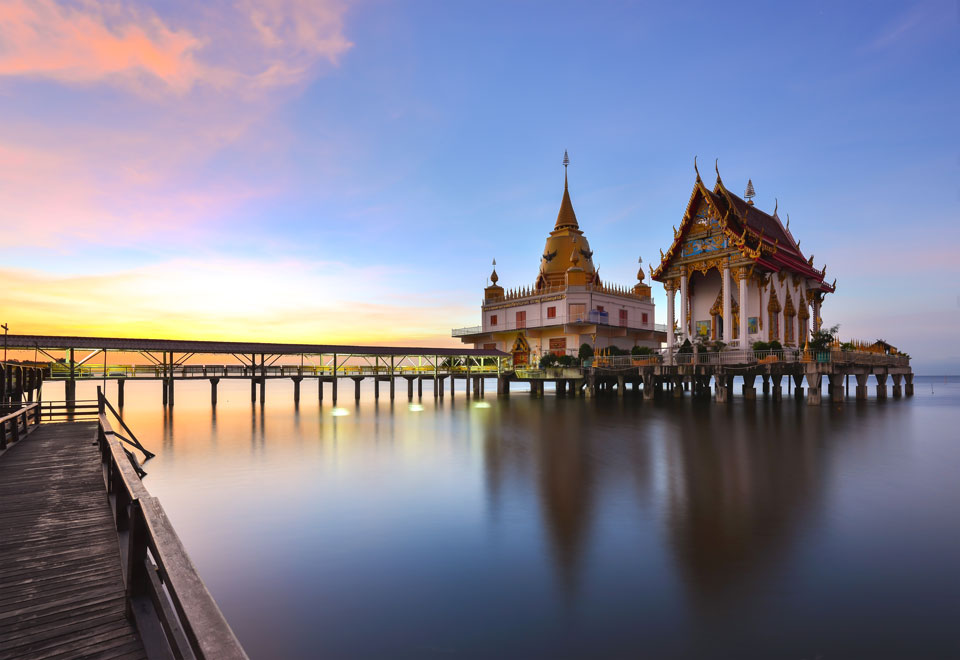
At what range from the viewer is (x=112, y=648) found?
391 cm

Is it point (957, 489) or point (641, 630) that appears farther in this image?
point (957, 489)

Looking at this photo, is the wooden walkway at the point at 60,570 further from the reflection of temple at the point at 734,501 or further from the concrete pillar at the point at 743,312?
the concrete pillar at the point at 743,312

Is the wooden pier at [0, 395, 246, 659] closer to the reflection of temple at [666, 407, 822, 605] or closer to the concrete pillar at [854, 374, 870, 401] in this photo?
the reflection of temple at [666, 407, 822, 605]

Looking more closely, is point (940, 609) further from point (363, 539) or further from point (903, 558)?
point (363, 539)

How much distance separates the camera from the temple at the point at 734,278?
35.0 m

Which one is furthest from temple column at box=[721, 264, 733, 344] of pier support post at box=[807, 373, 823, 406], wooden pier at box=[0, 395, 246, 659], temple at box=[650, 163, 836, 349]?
wooden pier at box=[0, 395, 246, 659]

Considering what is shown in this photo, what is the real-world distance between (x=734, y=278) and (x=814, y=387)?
8607 millimetres

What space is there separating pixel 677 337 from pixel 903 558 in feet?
116

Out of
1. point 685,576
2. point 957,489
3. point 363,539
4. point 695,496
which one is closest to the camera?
point 685,576

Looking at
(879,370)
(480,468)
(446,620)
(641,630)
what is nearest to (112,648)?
(446,620)

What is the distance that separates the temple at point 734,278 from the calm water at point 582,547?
673 inches

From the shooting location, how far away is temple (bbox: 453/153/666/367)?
49969 mm

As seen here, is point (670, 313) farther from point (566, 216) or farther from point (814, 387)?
point (566, 216)

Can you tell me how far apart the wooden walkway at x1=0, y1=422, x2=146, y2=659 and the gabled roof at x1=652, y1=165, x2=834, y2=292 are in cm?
3525
